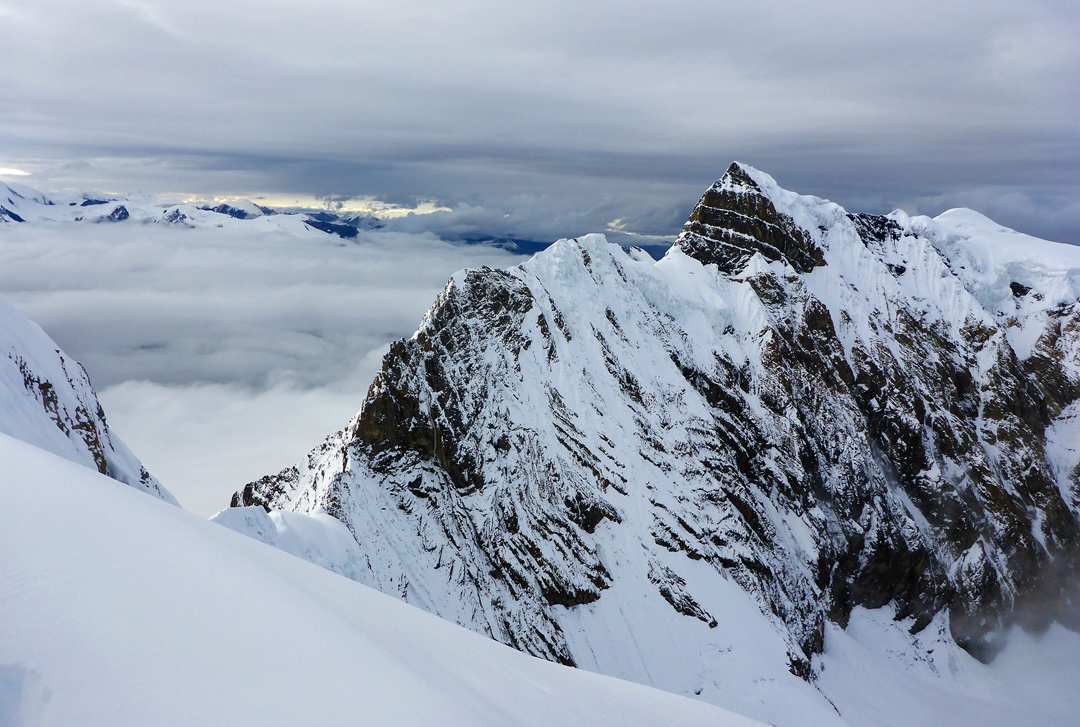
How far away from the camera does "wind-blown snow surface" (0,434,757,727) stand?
668cm

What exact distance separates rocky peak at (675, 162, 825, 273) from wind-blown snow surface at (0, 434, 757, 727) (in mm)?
140283

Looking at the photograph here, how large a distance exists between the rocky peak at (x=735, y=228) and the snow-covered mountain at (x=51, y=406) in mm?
120544

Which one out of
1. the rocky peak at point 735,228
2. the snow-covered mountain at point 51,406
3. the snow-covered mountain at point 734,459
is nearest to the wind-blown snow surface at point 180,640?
the snow-covered mountain at point 51,406

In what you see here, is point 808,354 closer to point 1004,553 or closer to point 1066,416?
point 1004,553

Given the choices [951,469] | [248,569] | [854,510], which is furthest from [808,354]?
[248,569]

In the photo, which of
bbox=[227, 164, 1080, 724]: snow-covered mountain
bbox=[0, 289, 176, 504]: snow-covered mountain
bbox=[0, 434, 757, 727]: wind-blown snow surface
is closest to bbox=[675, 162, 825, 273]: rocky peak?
bbox=[227, 164, 1080, 724]: snow-covered mountain

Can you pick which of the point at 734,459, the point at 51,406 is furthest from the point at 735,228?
the point at 51,406

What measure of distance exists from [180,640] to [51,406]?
4837cm

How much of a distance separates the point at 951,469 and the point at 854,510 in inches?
1451

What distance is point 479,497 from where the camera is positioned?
93.4m

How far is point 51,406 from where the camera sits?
44.7 metres

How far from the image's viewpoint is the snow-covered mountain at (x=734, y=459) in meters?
88.7

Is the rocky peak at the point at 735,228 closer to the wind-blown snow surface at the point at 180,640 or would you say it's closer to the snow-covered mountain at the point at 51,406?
the snow-covered mountain at the point at 51,406

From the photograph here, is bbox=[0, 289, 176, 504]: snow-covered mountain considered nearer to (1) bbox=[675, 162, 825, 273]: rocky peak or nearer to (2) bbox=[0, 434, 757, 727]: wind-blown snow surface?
→ (2) bbox=[0, 434, 757, 727]: wind-blown snow surface
